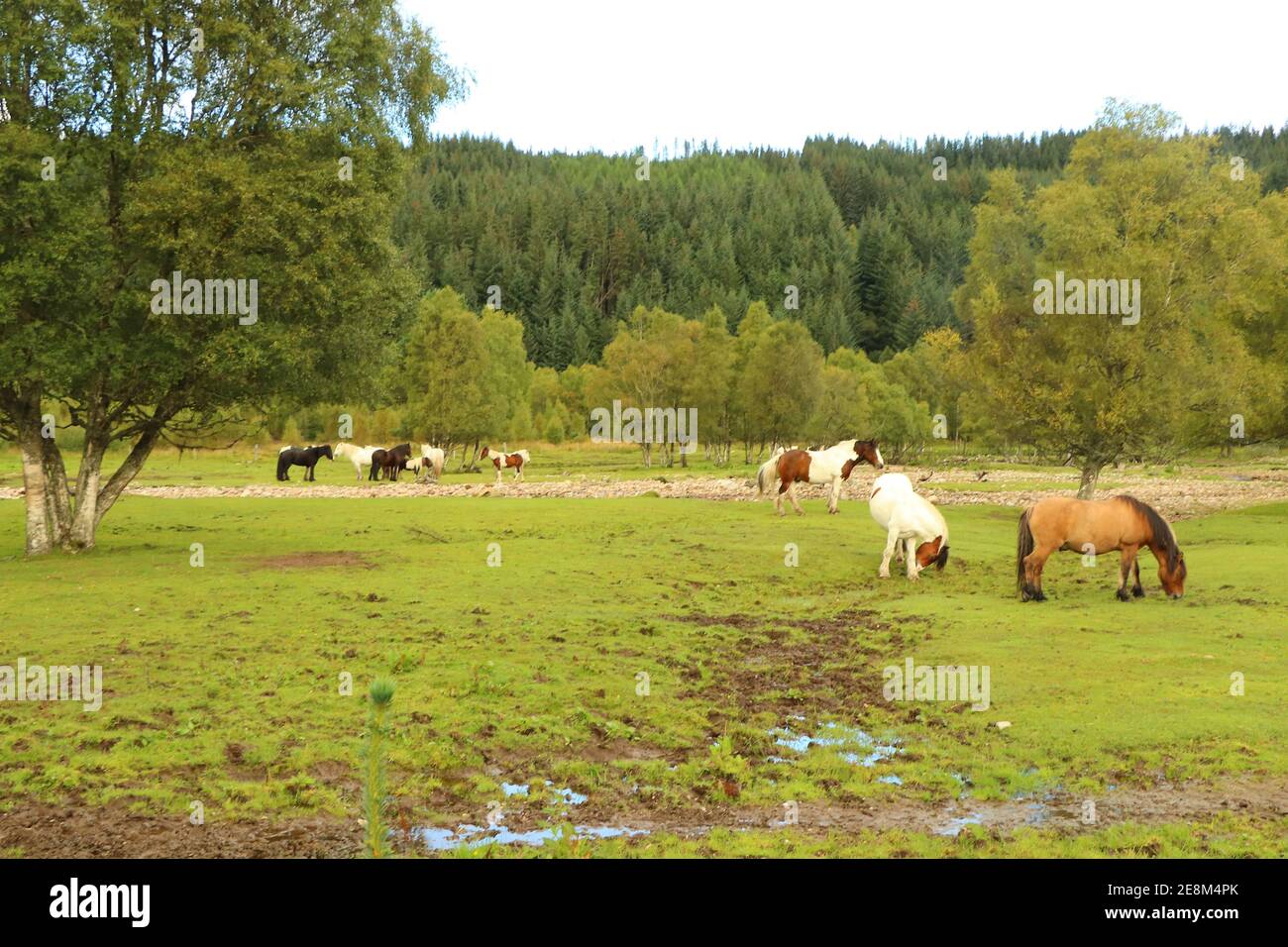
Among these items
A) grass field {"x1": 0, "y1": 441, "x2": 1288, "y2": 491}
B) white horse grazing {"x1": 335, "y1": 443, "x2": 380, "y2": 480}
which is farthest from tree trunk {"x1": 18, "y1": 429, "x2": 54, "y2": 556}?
white horse grazing {"x1": 335, "y1": 443, "x2": 380, "y2": 480}

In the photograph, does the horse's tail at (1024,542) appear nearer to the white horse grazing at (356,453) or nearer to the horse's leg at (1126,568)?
the horse's leg at (1126,568)

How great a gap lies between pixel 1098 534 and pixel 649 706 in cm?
1125

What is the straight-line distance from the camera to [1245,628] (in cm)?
1848

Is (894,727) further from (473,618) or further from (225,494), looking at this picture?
(225,494)

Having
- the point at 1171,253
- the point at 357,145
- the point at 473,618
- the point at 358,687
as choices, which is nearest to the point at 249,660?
the point at 358,687

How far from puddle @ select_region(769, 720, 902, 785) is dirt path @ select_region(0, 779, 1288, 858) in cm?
159

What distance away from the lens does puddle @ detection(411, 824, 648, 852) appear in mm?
9609

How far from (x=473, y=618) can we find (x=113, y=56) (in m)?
16.4

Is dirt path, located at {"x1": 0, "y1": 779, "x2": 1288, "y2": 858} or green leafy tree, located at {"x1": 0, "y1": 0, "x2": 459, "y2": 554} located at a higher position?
green leafy tree, located at {"x1": 0, "y1": 0, "x2": 459, "y2": 554}

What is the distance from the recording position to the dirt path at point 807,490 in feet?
165

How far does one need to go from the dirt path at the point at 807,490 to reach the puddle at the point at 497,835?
36086 mm

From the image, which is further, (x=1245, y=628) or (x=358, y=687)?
(x=1245, y=628)

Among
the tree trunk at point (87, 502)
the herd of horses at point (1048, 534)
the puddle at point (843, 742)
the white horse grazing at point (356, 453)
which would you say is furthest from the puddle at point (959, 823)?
the white horse grazing at point (356, 453)

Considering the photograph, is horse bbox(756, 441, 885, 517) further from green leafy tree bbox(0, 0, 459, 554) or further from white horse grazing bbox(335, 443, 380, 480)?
white horse grazing bbox(335, 443, 380, 480)
